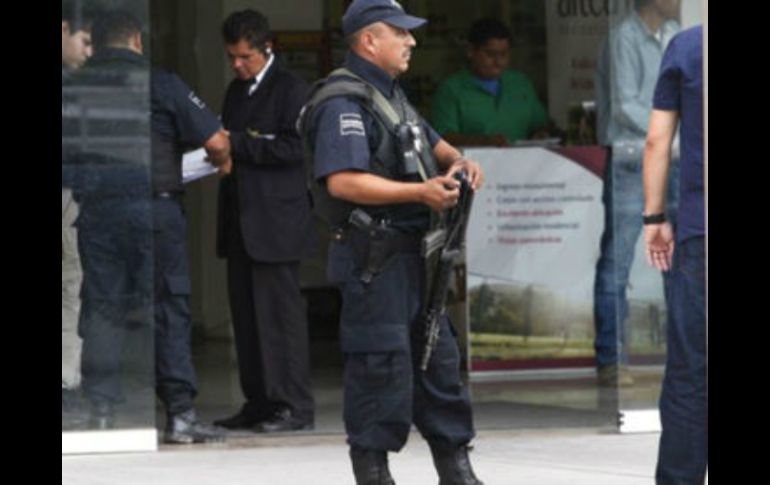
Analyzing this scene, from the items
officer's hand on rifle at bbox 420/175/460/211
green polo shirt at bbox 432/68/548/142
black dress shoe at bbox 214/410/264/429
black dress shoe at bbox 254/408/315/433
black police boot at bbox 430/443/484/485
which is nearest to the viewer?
officer's hand on rifle at bbox 420/175/460/211

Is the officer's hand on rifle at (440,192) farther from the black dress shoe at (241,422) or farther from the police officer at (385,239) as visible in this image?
the black dress shoe at (241,422)

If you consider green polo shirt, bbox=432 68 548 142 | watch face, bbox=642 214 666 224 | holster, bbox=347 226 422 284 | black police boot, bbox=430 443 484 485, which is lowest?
black police boot, bbox=430 443 484 485

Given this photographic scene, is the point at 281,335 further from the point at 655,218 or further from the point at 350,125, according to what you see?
the point at 655,218

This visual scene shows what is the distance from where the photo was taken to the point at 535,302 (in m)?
11.6

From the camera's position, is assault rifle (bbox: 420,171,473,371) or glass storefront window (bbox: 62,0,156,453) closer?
assault rifle (bbox: 420,171,473,371)

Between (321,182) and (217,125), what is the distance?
7.33 feet

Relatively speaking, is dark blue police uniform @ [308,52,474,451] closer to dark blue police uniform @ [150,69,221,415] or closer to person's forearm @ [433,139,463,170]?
person's forearm @ [433,139,463,170]

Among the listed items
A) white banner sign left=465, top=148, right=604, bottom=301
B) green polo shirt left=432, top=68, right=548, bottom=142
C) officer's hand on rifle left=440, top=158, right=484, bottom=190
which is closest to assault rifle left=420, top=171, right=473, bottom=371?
officer's hand on rifle left=440, top=158, right=484, bottom=190

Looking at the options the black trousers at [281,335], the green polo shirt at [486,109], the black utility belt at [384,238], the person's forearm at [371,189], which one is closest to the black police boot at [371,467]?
the black utility belt at [384,238]

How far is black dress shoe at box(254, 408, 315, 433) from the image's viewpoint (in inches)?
415

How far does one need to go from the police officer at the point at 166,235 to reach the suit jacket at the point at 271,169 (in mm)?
282

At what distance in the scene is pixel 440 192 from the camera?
772 cm
